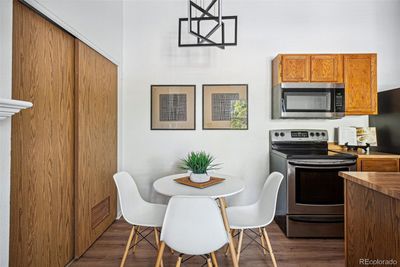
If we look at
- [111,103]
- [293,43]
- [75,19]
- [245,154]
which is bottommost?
[245,154]

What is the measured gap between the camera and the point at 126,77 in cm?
319

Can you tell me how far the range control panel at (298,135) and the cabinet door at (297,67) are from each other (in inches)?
27.6

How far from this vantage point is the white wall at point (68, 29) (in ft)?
4.11

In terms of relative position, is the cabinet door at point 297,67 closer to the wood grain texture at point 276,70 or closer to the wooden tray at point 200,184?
the wood grain texture at point 276,70

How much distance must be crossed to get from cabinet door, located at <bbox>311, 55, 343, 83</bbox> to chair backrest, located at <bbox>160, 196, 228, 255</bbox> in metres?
2.25

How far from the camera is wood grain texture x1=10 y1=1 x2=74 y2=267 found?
1454 millimetres

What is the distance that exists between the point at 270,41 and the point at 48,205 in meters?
3.14

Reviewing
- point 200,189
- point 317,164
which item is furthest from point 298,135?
point 200,189

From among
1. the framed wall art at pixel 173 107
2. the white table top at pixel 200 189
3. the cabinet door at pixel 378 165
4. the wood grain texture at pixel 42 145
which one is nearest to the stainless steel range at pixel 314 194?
the cabinet door at pixel 378 165

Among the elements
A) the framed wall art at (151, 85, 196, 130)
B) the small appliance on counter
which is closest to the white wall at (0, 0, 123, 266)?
the framed wall art at (151, 85, 196, 130)

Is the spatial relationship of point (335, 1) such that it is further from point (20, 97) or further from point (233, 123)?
point (20, 97)

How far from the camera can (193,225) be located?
139cm

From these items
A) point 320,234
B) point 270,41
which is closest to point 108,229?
point 320,234

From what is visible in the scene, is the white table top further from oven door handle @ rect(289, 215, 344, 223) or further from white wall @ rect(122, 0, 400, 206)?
white wall @ rect(122, 0, 400, 206)
